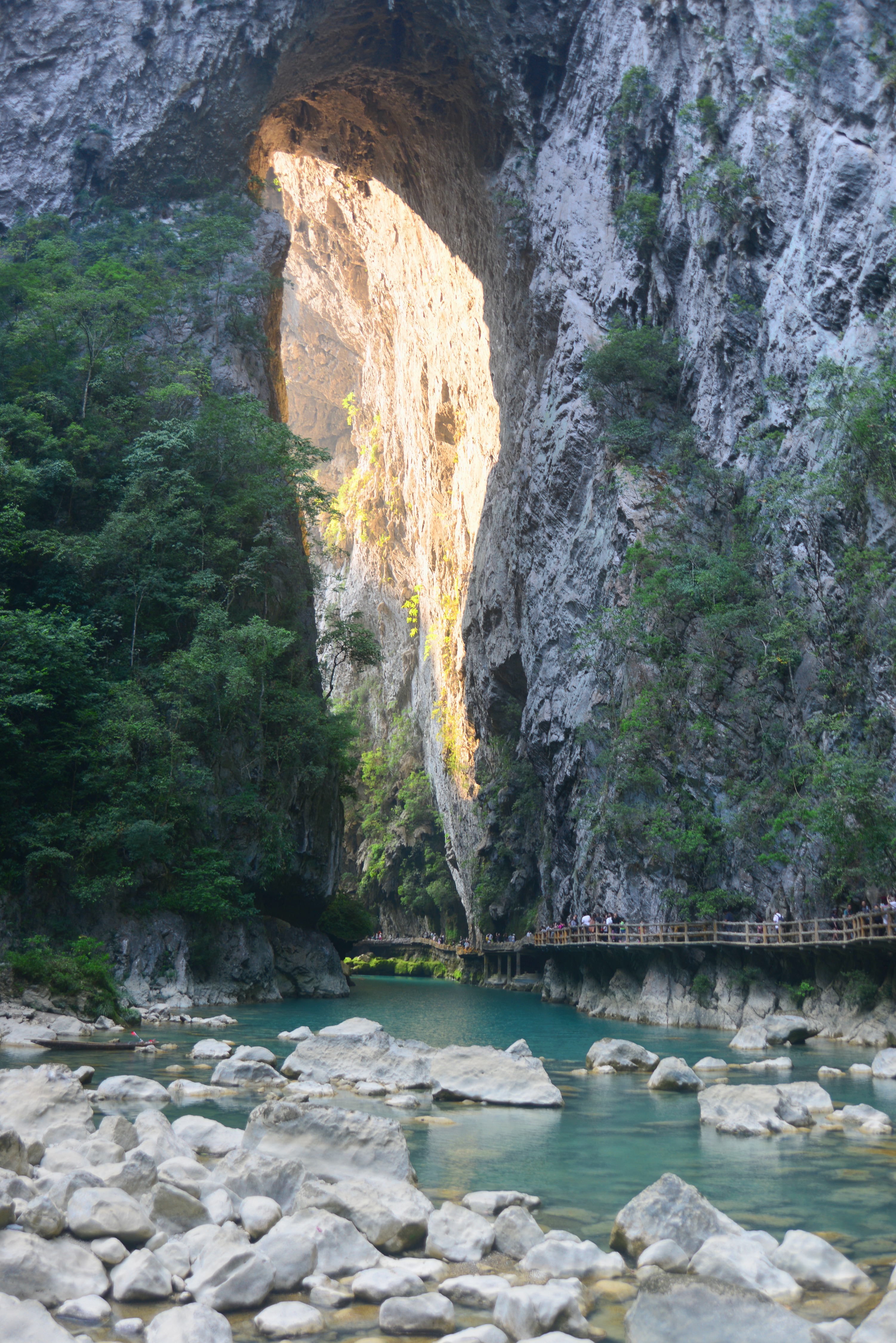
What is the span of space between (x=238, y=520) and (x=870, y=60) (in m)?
22.6

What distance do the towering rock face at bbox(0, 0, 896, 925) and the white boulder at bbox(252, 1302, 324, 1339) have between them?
1880cm

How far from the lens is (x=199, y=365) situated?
33.7 metres

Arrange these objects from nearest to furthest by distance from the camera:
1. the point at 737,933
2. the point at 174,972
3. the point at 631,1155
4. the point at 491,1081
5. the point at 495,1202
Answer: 1. the point at 495,1202
2. the point at 631,1155
3. the point at 491,1081
4. the point at 737,933
5. the point at 174,972

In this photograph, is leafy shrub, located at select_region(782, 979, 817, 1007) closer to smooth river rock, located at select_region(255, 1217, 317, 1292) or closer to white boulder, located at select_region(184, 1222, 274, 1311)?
smooth river rock, located at select_region(255, 1217, 317, 1292)

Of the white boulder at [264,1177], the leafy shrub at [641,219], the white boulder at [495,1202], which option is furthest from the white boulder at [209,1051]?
the leafy shrub at [641,219]

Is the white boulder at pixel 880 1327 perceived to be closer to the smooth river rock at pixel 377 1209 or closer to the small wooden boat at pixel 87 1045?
the smooth river rock at pixel 377 1209

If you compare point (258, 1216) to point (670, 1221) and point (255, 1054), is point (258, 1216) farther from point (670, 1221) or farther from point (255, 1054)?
point (255, 1054)

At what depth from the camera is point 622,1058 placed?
1334 centimetres

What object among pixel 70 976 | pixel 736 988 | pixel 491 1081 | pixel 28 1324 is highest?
pixel 28 1324

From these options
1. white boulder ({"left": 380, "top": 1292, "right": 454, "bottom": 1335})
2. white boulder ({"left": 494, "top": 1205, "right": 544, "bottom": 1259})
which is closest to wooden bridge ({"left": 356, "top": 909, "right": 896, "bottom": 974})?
white boulder ({"left": 494, "top": 1205, "right": 544, "bottom": 1259})

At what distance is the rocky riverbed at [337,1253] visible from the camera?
4.16 m

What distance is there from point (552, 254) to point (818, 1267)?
37.8 meters

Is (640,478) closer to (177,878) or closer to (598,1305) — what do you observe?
(177,878)

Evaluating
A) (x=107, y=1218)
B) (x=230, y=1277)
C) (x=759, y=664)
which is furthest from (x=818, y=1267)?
(x=759, y=664)
